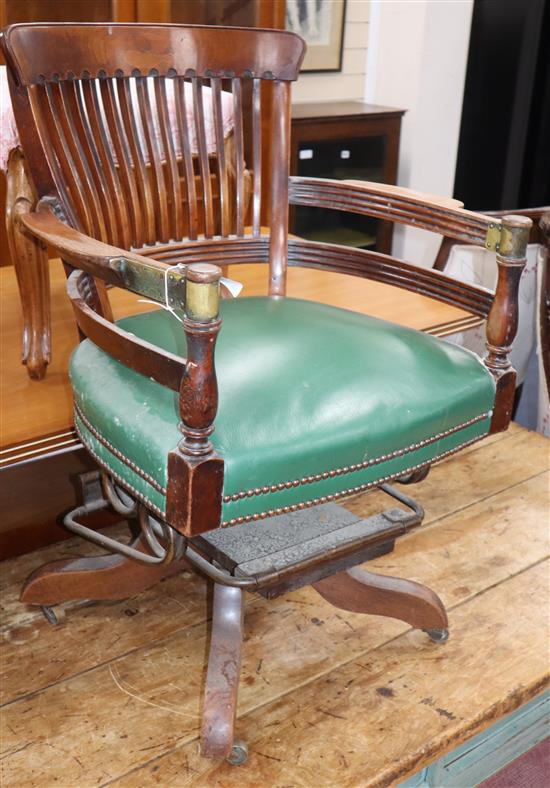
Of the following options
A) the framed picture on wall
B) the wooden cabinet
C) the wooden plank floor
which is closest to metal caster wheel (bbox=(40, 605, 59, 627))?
the wooden plank floor

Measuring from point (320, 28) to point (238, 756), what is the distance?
2.95 m

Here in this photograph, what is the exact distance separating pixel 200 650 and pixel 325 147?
2290 mm

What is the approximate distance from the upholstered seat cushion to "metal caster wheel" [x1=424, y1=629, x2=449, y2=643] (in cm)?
34

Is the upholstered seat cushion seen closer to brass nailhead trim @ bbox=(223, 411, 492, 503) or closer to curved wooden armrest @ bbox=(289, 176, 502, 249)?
brass nailhead trim @ bbox=(223, 411, 492, 503)

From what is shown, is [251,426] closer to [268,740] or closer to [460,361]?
[460,361]

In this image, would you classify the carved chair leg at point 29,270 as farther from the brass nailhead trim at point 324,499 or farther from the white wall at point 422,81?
the white wall at point 422,81

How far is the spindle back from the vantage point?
1086 millimetres

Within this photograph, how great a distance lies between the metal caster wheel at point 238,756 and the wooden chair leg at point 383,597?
0.79ft

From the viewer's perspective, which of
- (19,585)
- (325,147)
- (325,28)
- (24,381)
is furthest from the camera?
(325,28)

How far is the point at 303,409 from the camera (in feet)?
2.94

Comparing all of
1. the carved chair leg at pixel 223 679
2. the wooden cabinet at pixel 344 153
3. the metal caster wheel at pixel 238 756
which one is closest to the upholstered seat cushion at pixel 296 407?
the carved chair leg at pixel 223 679

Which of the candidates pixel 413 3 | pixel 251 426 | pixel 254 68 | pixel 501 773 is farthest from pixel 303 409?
pixel 413 3

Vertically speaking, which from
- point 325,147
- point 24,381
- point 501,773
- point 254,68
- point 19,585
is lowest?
point 501,773

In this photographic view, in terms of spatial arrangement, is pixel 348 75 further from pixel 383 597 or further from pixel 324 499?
pixel 324 499
